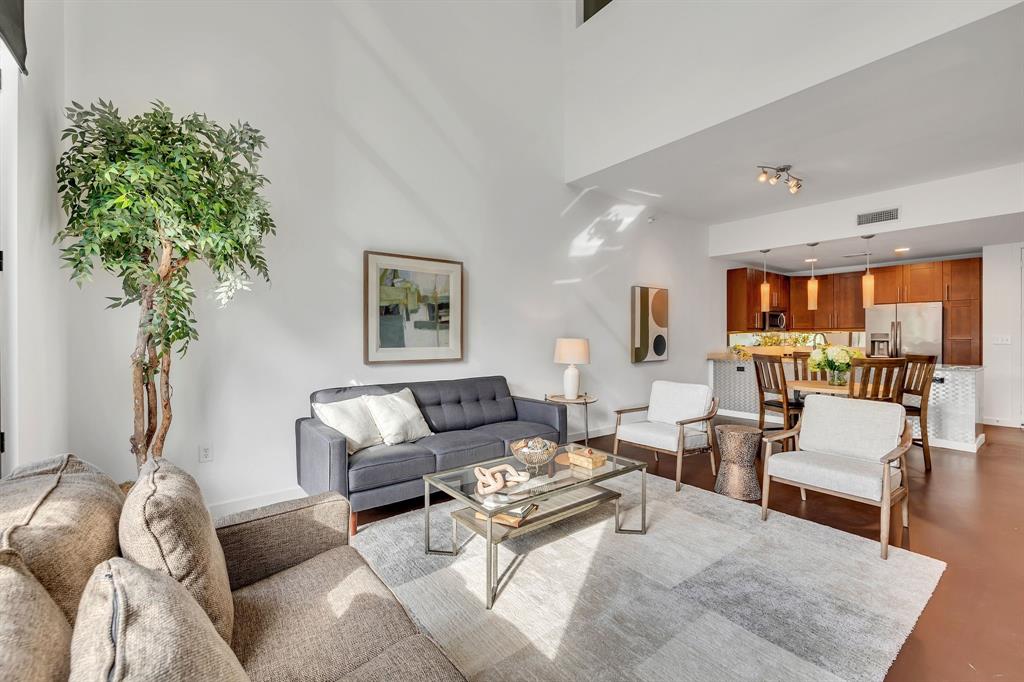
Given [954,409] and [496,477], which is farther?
[954,409]

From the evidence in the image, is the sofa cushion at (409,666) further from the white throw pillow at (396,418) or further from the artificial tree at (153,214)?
the white throw pillow at (396,418)

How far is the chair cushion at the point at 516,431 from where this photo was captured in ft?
12.2

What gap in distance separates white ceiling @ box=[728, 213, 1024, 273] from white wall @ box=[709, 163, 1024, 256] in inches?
5.8

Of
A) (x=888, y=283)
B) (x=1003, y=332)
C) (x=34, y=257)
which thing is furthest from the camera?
(x=888, y=283)

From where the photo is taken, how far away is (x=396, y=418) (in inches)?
137

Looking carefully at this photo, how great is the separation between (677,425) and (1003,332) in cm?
582

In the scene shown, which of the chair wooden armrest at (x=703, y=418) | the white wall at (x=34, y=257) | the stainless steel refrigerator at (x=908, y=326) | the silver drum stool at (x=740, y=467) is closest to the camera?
the white wall at (x=34, y=257)

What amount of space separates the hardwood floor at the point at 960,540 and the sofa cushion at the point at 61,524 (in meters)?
2.13

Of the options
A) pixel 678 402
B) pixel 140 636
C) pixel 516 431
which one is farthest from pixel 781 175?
pixel 140 636

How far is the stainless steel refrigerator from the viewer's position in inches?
273

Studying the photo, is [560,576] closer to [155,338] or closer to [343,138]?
[155,338]

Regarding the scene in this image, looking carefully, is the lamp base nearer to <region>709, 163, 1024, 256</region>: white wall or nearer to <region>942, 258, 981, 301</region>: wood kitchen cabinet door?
<region>709, 163, 1024, 256</region>: white wall

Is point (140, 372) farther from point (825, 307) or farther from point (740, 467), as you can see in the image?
point (825, 307)

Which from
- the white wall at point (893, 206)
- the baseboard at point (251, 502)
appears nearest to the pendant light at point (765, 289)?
the white wall at point (893, 206)
